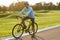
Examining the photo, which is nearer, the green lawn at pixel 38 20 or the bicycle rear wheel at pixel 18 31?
the bicycle rear wheel at pixel 18 31

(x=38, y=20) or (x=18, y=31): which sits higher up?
(x=18, y=31)

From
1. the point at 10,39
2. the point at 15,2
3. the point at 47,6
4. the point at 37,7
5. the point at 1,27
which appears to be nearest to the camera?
the point at 10,39

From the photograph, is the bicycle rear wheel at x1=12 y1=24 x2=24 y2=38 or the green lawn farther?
the green lawn

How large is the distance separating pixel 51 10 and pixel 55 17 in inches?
20.0

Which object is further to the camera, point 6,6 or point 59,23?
point 59,23

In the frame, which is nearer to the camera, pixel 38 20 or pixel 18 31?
pixel 18 31

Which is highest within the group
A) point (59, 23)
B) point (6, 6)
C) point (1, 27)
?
point (6, 6)

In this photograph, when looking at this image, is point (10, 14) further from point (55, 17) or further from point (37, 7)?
point (55, 17)

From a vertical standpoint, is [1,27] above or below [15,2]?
below

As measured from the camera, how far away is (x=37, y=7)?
12.9m

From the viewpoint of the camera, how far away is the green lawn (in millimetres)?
10609

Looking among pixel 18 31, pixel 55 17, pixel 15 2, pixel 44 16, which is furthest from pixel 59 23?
pixel 18 31

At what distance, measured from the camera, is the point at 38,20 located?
12.6m

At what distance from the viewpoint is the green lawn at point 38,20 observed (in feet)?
34.8
